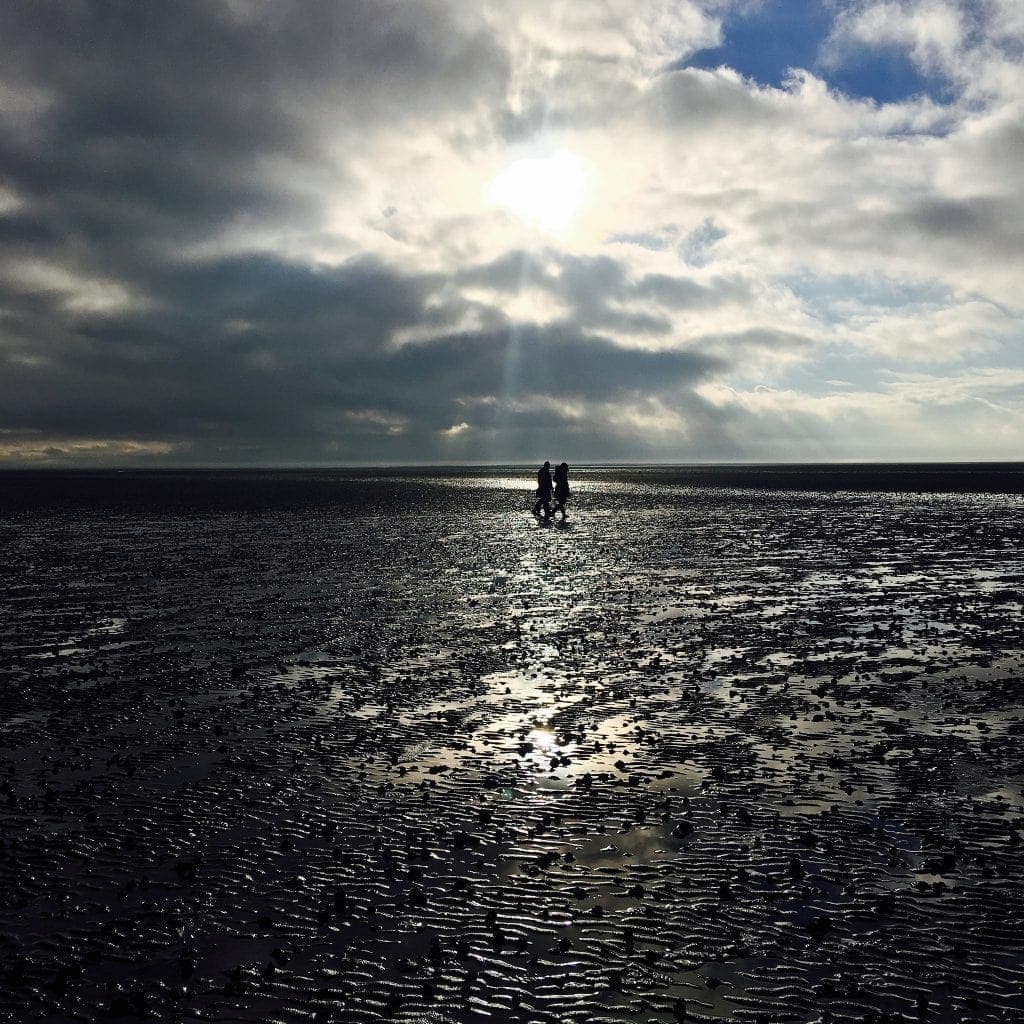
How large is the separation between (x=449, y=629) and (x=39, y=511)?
228ft

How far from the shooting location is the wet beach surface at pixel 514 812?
7094 millimetres

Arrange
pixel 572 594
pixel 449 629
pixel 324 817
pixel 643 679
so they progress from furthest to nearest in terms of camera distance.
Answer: pixel 572 594
pixel 449 629
pixel 643 679
pixel 324 817

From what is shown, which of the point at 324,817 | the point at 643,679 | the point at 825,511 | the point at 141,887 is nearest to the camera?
the point at 141,887

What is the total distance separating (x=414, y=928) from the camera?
7.91 metres

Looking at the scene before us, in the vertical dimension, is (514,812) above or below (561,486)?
below

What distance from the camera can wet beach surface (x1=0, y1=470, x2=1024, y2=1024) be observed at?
7094 millimetres

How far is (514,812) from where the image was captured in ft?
34.6

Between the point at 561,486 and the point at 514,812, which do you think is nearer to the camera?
the point at 514,812

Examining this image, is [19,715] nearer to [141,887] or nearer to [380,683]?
[380,683]

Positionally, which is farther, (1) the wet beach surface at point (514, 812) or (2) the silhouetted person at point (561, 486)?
(2) the silhouetted person at point (561, 486)

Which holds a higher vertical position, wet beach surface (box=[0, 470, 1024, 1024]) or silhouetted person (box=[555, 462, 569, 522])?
silhouetted person (box=[555, 462, 569, 522])

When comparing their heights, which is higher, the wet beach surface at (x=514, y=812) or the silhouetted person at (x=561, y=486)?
the silhouetted person at (x=561, y=486)

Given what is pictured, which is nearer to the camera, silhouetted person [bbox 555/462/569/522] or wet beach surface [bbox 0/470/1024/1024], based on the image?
wet beach surface [bbox 0/470/1024/1024]

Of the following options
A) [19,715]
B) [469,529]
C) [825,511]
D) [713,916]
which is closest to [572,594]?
[19,715]
